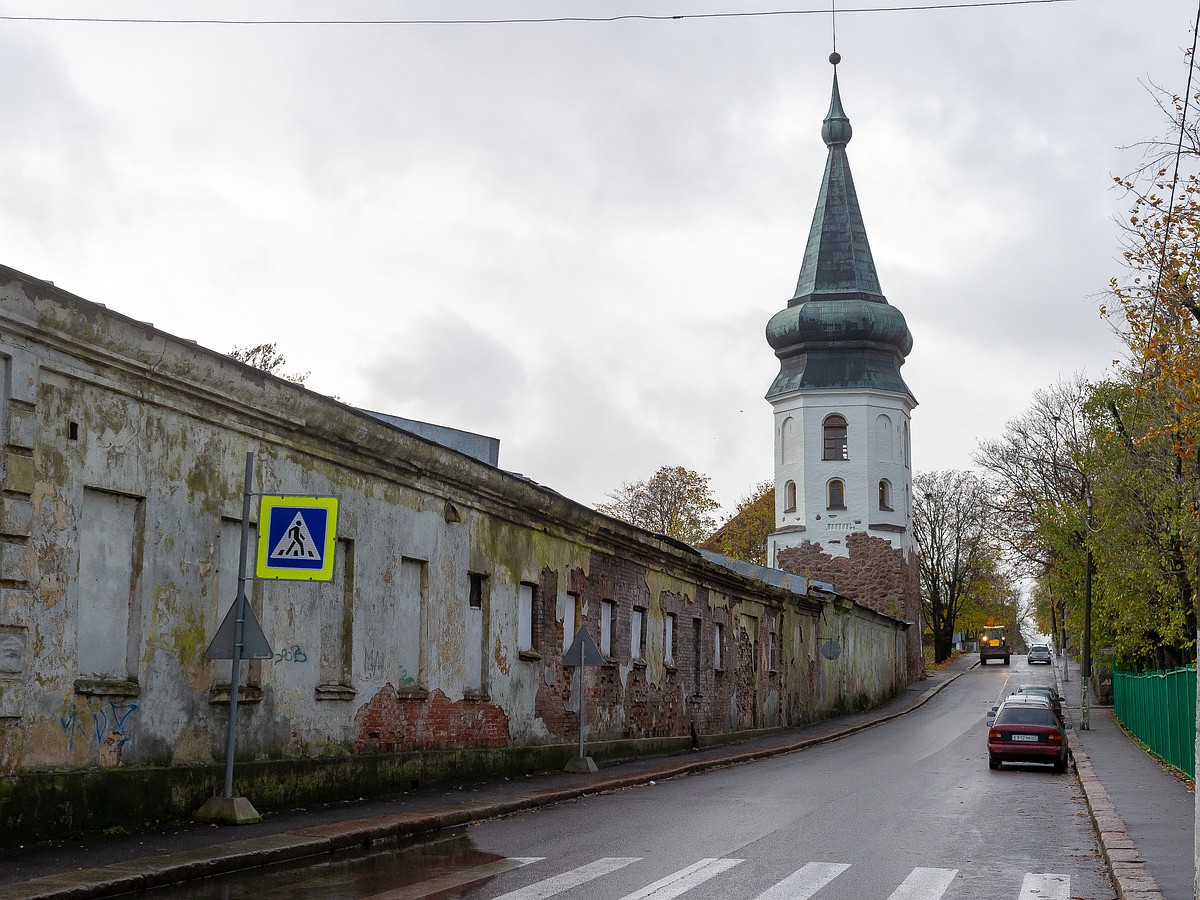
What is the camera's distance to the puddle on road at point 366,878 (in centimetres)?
995

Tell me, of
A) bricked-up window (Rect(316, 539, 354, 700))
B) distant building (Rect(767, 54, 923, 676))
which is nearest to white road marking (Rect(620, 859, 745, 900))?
bricked-up window (Rect(316, 539, 354, 700))

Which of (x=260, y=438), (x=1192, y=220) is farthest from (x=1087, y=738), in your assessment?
(x=260, y=438)

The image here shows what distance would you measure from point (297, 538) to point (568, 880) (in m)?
4.35

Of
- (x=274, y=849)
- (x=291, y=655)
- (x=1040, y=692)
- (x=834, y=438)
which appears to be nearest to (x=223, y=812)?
(x=274, y=849)

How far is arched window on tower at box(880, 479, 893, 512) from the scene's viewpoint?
229 feet

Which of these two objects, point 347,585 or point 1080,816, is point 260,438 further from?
point 1080,816

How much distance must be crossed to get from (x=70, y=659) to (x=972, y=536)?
8172 cm

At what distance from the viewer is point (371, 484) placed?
57.1ft

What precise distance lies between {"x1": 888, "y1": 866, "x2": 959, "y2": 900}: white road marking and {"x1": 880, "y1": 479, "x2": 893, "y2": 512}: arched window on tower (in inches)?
2327

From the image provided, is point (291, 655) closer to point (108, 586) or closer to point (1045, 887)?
point (108, 586)

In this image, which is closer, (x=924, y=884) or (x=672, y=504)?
(x=924, y=884)

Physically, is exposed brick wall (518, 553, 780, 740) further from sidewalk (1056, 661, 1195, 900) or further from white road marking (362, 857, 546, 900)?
white road marking (362, 857, 546, 900)

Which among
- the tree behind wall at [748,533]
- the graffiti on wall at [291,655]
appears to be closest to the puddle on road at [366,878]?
the graffiti on wall at [291,655]

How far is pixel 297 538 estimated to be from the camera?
43.1 ft
